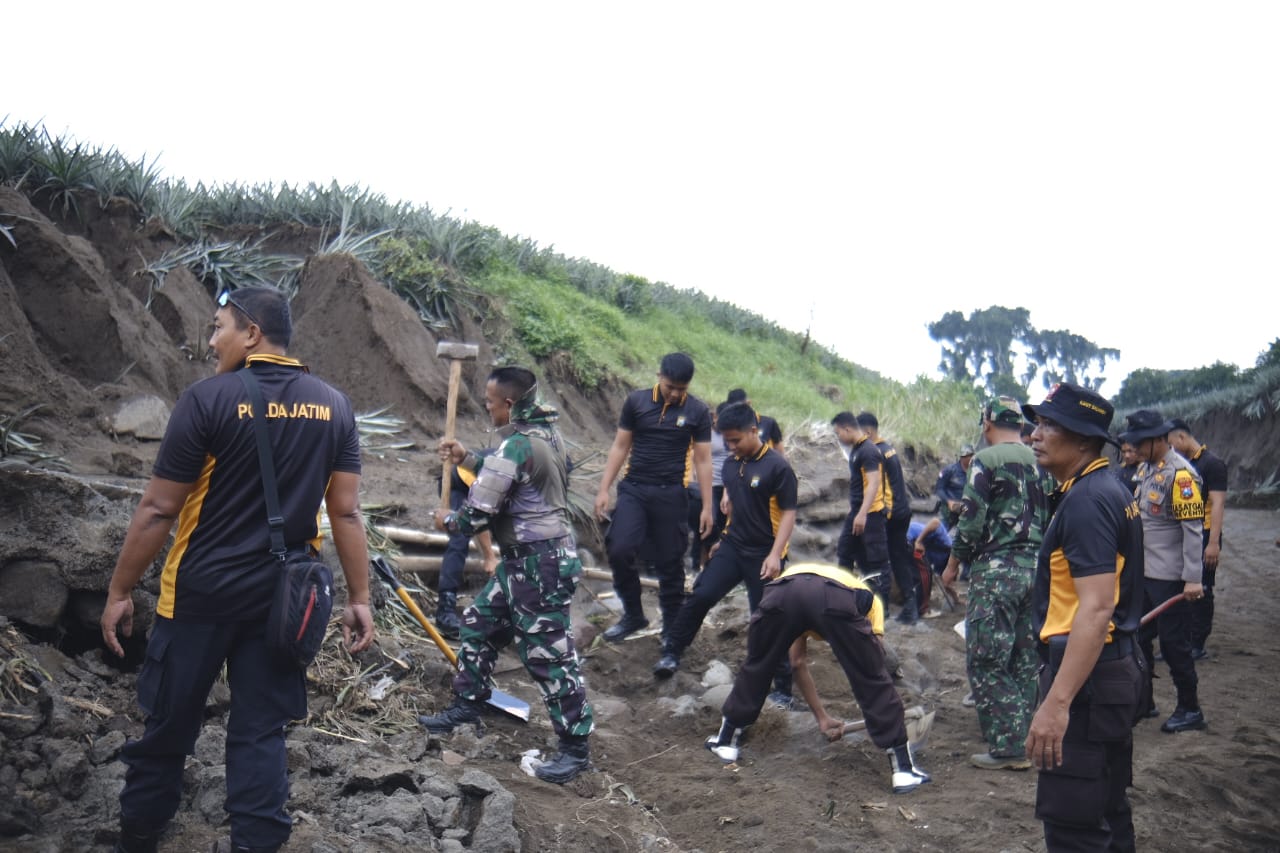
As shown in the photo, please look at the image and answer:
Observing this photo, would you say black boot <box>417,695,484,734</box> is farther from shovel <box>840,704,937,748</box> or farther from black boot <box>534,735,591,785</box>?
shovel <box>840,704,937,748</box>

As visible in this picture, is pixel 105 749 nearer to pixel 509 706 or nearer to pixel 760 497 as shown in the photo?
pixel 509 706

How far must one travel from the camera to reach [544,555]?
5.69m

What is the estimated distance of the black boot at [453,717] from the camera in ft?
19.4

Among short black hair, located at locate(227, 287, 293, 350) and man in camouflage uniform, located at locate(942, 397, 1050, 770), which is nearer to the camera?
short black hair, located at locate(227, 287, 293, 350)

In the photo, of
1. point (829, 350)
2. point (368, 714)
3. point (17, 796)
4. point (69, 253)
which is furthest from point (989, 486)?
point (829, 350)

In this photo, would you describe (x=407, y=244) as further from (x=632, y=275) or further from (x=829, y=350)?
(x=829, y=350)

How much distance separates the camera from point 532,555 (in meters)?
5.68

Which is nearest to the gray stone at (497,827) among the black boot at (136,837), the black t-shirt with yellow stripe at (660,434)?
the black boot at (136,837)

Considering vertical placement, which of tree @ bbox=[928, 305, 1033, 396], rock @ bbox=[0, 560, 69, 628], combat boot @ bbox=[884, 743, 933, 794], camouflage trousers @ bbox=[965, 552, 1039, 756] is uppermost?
tree @ bbox=[928, 305, 1033, 396]

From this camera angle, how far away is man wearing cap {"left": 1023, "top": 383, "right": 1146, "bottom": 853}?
12.0 ft

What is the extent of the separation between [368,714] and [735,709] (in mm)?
2075

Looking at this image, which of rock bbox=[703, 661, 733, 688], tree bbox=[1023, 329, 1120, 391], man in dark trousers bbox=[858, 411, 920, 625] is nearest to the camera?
rock bbox=[703, 661, 733, 688]

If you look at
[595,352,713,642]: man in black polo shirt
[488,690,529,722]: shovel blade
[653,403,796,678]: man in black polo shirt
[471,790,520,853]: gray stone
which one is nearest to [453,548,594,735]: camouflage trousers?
[488,690,529,722]: shovel blade

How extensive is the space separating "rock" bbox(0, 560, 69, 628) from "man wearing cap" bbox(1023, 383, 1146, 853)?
14.5 feet
